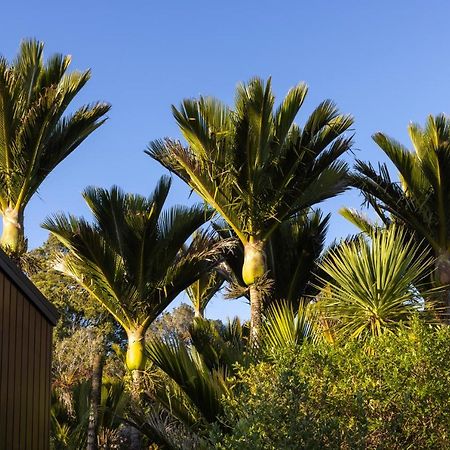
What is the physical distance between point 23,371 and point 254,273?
462 cm

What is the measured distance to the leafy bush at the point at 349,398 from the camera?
6180mm

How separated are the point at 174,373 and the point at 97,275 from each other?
4828mm

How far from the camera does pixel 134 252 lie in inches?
501

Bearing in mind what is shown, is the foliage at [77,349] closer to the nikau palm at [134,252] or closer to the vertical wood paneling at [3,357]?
the nikau palm at [134,252]

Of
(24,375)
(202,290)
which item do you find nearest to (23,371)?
(24,375)

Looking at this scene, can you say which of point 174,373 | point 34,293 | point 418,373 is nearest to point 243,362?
point 174,373

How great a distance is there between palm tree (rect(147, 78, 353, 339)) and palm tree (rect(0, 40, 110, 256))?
199 cm

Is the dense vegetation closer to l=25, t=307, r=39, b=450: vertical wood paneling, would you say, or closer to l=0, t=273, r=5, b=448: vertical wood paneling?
l=25, t=307, r=39, b=450: vertical wood paneling

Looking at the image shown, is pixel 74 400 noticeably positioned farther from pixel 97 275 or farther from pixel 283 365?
pixel 283 365

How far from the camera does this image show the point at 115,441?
38.8 feet

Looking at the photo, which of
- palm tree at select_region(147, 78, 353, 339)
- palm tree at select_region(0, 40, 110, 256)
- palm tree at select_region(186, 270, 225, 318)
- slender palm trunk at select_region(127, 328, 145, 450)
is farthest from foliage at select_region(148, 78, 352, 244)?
palm tree at select_region(186, 270, 225, 318)

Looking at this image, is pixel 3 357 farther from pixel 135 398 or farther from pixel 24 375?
pixel 135 398

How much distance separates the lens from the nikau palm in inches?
497

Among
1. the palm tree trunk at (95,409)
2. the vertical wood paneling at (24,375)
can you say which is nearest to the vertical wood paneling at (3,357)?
the vertical wood paneling at (24,375)
